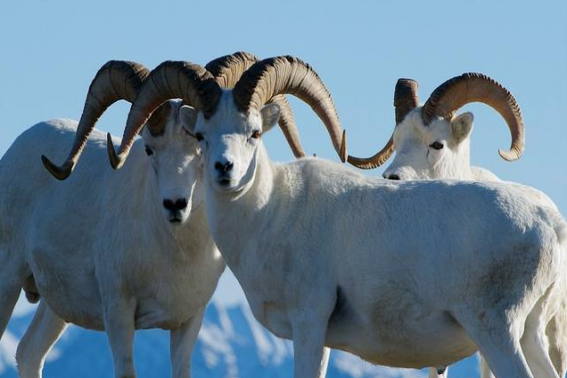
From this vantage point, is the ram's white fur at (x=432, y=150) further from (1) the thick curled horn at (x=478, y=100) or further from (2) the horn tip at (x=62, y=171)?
(2) the horn tip at (x=62, y=171)

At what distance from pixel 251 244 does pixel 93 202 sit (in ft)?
11.3

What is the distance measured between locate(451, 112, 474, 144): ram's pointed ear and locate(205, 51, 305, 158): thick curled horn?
1929 mm

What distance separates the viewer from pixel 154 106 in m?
15.7

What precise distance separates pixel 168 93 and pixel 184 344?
9.16 feet

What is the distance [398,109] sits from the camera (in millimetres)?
18391

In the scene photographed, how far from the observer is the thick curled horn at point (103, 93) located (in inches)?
651

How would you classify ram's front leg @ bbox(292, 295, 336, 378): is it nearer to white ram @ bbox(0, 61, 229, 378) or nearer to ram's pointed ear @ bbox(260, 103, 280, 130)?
ram's pointed ear @ bbox(260, 103, 280, 130)

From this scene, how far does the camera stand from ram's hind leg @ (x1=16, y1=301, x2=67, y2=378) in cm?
1880

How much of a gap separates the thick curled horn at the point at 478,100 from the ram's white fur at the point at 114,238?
3.27 meters

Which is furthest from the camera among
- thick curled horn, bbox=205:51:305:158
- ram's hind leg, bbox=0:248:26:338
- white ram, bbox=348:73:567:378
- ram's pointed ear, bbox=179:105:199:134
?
ram's hind leg, bbox=0:248:26:338

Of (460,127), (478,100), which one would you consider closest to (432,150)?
(460,127)

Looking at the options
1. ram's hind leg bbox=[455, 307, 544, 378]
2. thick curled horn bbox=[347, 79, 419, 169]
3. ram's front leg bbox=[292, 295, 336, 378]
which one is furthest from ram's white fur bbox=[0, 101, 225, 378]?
ram's hind leg bbox=[455, 307, 544, 378]

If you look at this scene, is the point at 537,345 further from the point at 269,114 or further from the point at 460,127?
the point at 460,127

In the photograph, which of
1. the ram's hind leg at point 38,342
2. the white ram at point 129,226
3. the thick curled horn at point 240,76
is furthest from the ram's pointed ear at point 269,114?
the ram's hind leg at point 38,342
